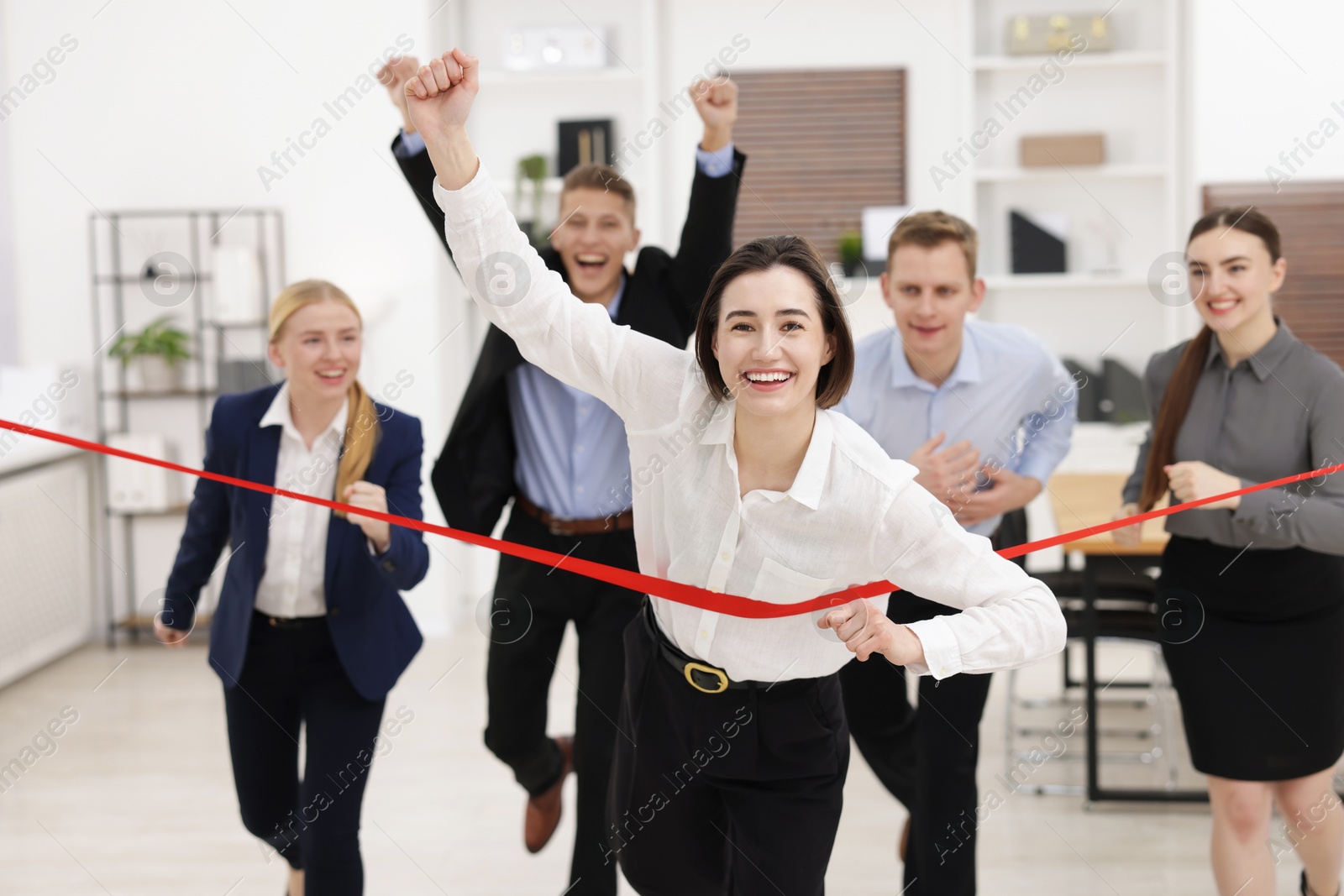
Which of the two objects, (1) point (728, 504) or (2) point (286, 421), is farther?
(2) point (286, 421)

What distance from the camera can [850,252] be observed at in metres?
5.55

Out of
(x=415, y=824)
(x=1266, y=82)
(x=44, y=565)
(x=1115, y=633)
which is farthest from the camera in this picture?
(x=1266, y=82)

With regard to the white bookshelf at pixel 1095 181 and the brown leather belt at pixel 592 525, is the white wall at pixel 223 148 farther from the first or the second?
the brown leather belt at pixel 592 525

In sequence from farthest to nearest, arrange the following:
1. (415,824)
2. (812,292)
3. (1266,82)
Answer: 1. (1266,82)
2. (415,824)
3. (812,292)

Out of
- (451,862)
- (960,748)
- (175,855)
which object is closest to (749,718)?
(960,748)

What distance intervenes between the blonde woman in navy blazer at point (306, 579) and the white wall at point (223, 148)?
2.98 m

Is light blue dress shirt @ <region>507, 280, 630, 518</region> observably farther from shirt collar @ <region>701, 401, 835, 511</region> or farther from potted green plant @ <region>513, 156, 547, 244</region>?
potted green plant @ <region>513, 156, 547, 244</region>

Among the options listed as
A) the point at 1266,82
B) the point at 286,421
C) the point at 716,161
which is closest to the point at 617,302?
the point at 716,161

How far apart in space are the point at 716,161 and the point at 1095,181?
11.8ft

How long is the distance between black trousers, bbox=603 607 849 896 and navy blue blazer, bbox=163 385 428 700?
1.94ft

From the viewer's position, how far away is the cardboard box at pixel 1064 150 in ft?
17.7

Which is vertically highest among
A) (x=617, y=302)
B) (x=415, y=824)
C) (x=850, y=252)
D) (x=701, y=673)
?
(x=850, y=252)

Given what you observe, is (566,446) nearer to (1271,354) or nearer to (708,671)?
(708,671)

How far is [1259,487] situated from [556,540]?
1413mm
